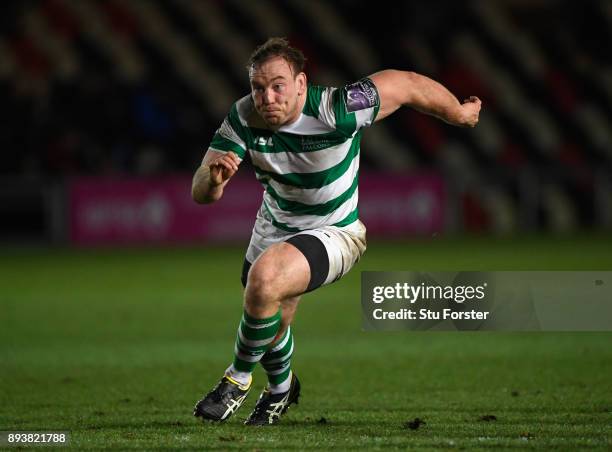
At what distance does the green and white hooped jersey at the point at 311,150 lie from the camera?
6.00 m

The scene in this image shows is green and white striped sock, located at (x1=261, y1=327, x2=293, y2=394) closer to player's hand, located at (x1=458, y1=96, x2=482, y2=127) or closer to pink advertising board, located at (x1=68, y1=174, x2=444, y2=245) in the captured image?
player's hand, located at (x1=458, y1=96, x2=482, y2=127)

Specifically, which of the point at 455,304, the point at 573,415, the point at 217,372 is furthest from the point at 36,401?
the point at 573,415

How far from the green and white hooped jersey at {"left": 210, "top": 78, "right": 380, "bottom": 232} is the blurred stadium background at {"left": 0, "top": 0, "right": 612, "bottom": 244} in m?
13.4

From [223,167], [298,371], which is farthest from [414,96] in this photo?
[298,371]

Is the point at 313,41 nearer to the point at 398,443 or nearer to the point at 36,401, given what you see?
the point at 36,401

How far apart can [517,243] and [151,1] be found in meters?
9.90

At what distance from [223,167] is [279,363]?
4.34ft

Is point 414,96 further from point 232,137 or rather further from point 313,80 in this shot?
point 313,80

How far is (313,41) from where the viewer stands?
2420cm

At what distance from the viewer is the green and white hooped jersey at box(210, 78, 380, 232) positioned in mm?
5996

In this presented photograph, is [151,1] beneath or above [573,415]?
above

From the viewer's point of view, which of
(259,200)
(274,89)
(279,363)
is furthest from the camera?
(259,200)

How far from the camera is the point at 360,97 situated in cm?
600

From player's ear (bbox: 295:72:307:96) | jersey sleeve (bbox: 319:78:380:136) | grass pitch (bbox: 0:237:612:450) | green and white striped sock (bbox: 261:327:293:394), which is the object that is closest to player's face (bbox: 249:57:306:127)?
player's ear (bbox: 295:72:307:96)
